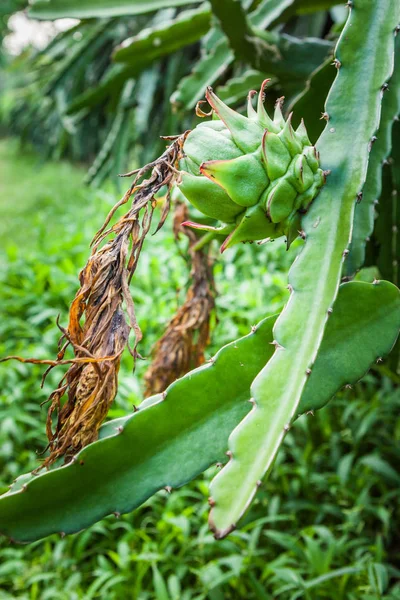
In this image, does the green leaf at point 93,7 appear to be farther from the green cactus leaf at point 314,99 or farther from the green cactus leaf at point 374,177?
the green cactus leaf at point 374,177

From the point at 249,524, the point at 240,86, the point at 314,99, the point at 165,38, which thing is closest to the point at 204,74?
the point at 240,86

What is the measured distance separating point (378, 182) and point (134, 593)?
4.07 ft

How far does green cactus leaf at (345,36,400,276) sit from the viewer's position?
35.6 inches

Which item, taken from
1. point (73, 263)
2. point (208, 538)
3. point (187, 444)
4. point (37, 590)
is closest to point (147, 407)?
point (187, 444)

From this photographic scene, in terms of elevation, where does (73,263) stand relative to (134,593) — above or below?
below

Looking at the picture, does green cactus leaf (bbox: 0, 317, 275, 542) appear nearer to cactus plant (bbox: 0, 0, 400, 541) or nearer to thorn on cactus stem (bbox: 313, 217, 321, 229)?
cactus plant (bbox: 0, 0, 400, 541)

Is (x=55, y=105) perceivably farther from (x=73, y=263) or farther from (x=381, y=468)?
(x=381, y=468)

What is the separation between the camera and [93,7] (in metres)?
1.90

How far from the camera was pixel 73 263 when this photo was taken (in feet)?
11.4

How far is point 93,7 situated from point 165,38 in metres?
0.29

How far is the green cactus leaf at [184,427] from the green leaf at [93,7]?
1.40m

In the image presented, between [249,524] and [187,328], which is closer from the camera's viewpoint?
[187,328]

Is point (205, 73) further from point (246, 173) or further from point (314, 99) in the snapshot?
point (246, 173)

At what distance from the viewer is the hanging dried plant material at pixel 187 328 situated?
50.4 inches
